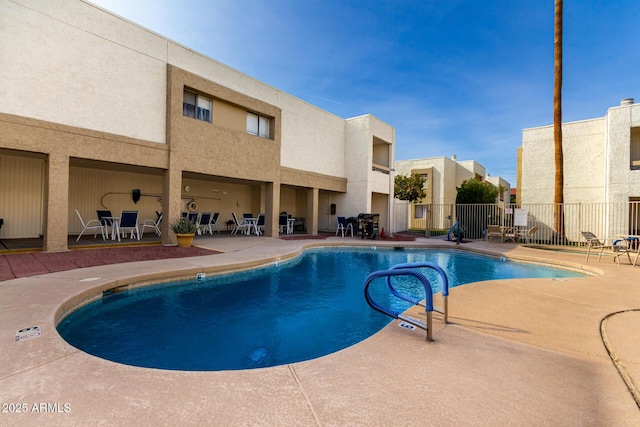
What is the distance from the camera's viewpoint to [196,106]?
448 inches

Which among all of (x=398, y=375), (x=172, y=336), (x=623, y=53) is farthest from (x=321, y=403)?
(x=623, y=53)

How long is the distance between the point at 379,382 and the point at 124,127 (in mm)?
10512

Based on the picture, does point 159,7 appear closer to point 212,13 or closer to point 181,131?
point 212,13

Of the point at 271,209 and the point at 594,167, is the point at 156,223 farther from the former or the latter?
the point at 594,167

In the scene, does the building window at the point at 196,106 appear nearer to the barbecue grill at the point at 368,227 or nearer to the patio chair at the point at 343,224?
the patio chair at the point at 343,224

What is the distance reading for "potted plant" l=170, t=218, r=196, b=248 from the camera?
32.0ft

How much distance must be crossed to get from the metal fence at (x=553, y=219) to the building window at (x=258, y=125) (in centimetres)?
1095

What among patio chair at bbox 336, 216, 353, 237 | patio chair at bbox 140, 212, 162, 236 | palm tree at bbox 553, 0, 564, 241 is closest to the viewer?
patio chair at bbox 140, 212, 162, 236

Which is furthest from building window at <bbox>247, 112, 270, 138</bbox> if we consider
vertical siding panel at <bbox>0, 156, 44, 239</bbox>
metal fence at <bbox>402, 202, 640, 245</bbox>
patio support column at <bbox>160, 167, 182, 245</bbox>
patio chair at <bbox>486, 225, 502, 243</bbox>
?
patio chair at <bbox>486, 225, 502, 243</bbox>

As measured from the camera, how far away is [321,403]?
199 cm

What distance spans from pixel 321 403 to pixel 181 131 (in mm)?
10829

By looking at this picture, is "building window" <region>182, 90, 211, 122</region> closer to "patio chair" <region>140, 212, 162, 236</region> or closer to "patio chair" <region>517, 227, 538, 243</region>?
"patio chair" <region>140, 212, 162, 236</region>

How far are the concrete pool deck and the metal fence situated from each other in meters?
13.5

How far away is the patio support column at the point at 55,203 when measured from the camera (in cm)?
800
